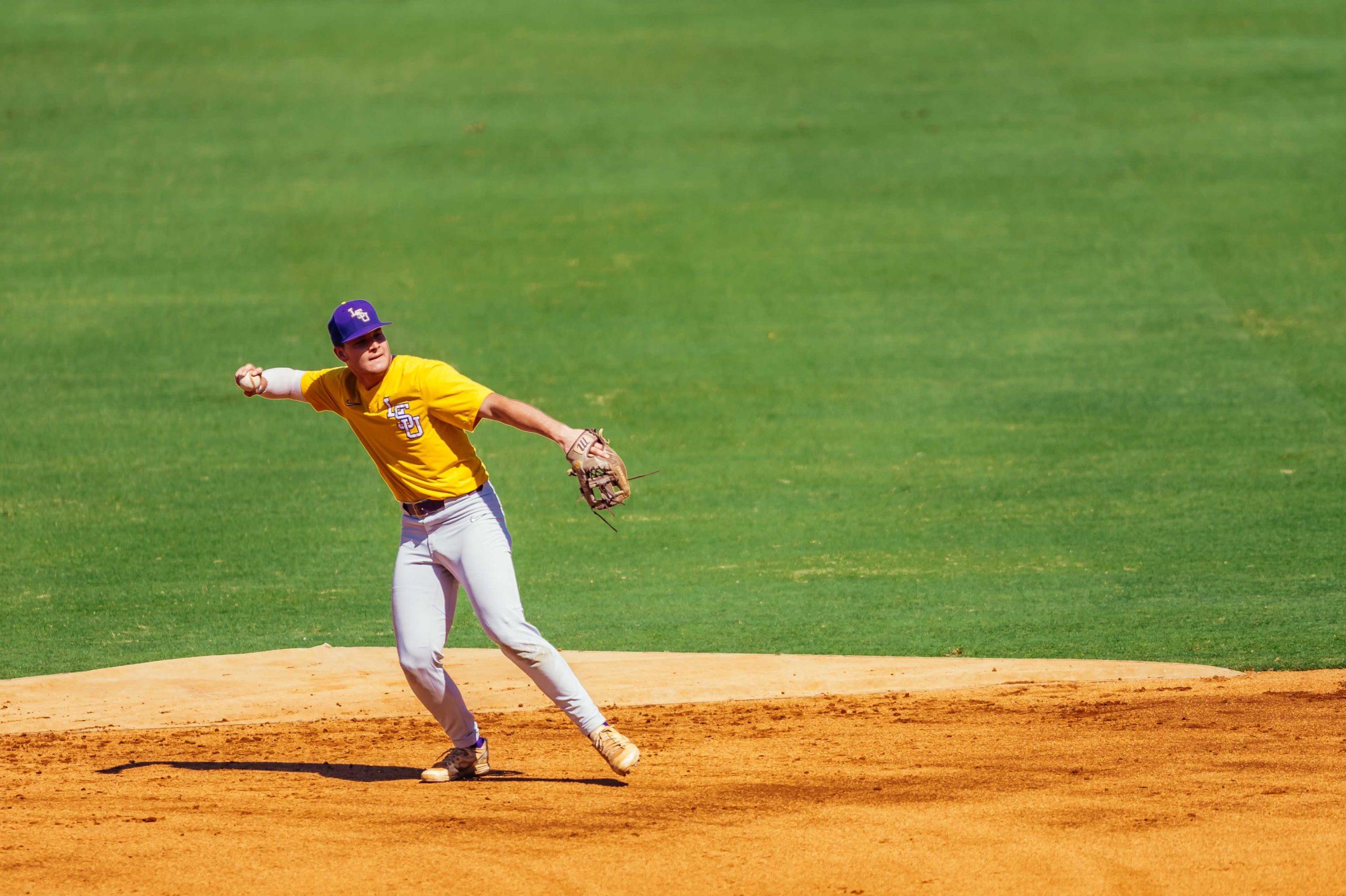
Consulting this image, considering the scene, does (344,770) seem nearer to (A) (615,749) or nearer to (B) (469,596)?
(B) (469,596)

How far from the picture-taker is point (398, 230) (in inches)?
790

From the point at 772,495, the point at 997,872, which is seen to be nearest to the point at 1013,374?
the point at 772,495

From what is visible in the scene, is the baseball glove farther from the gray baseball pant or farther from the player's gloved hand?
the player's gloved hand

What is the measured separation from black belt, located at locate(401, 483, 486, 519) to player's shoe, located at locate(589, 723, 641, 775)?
1.33 meters

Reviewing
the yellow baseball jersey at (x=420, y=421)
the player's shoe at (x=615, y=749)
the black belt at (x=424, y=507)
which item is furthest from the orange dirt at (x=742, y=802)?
Result: the yellow baseball jersey at (x=420, y=421)

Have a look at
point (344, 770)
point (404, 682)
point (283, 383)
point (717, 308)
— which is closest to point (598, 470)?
point (283, 383)

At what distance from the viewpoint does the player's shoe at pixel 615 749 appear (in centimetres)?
701

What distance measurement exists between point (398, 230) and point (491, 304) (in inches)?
101

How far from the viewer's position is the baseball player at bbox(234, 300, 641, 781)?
691cm

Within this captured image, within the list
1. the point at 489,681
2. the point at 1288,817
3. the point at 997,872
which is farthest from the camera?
the point at 489,681

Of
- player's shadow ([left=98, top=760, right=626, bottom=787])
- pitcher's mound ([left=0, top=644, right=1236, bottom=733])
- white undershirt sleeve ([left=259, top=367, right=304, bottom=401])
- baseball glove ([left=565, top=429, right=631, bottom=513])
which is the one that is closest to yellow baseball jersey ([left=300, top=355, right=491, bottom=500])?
white undershirt sleeve ([left=259, top=367, right=304, bottom=401])

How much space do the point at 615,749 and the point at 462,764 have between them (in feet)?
3.04

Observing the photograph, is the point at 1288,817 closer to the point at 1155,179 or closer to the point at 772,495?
the point at 772,495

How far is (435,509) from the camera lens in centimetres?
703
